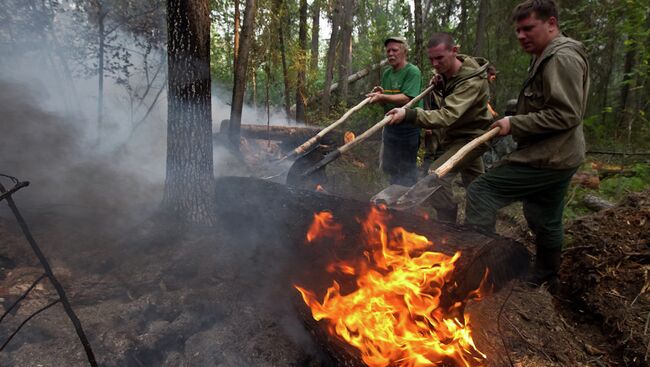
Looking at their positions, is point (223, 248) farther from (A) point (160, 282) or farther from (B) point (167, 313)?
(B) point (167, 313)

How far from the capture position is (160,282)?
11.2 ft

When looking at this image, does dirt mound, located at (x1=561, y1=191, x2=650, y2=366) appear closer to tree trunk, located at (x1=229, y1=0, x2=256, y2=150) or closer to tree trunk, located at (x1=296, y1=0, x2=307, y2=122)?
tree trunk, located at (x1=229, y1=0, x2=256, y2=150)

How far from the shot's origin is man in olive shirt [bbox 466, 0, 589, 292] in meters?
2.74

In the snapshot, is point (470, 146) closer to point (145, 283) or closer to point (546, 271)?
point (546, 271)

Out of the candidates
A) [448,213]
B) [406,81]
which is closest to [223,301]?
[448,213]

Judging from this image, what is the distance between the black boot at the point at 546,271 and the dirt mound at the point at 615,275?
0.20 meters

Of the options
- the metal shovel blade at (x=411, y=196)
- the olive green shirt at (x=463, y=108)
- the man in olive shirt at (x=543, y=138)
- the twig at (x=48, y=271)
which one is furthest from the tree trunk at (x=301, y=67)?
the twig at (x=48, y=271)

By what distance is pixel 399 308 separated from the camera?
2572 millimetres

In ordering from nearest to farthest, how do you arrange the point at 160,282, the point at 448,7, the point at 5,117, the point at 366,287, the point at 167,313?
the point at 366,287, the point at 167,313, the point at 160,282, the point at 5,117, the point at 448,7

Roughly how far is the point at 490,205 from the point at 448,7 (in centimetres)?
1027

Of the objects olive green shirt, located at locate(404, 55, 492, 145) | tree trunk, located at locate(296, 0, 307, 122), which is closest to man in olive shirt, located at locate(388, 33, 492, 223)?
olive green shirt, located at locate(404, 55, 492, 145)

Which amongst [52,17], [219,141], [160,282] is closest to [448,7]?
[219,141]

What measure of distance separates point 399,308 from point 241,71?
6.43 m

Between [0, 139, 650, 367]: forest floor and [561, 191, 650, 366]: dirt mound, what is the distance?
1 centimetres
